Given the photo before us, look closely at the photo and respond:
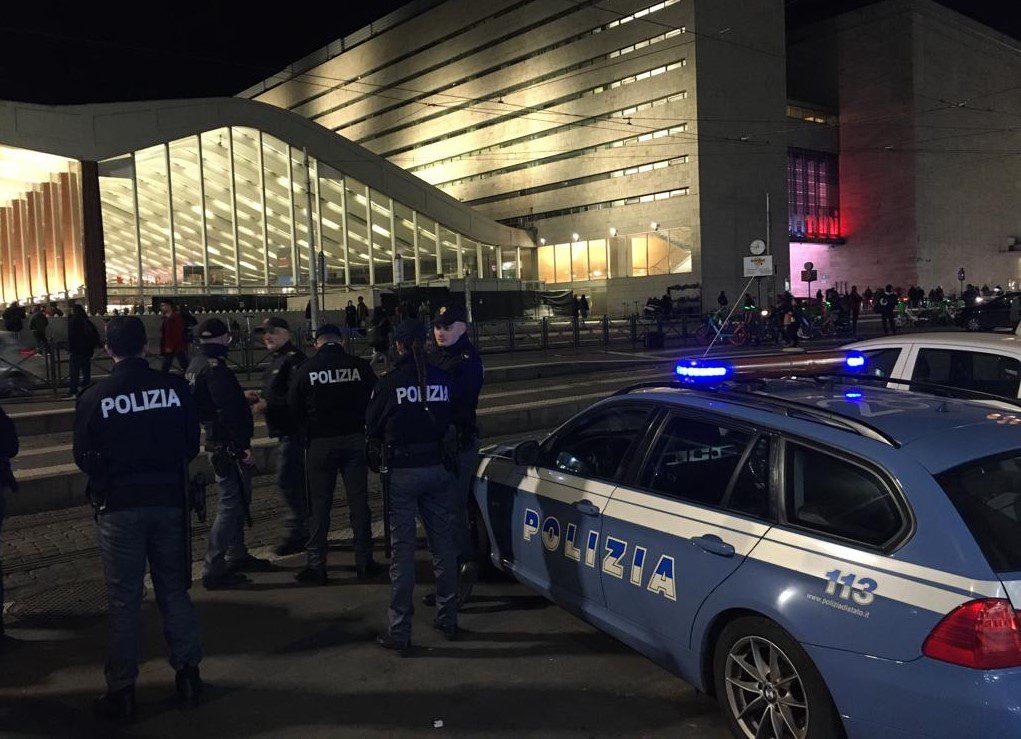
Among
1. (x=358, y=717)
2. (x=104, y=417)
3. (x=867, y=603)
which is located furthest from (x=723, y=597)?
(x=104, y=417)

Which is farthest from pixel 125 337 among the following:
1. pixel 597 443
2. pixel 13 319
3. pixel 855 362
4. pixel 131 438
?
pixel 13 319

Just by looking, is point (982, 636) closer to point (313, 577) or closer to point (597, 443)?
point (597, 443)

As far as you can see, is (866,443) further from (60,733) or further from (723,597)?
(60,733)

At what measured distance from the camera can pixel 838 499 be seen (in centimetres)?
Result: 304

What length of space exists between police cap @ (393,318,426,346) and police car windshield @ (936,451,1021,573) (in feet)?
9.23

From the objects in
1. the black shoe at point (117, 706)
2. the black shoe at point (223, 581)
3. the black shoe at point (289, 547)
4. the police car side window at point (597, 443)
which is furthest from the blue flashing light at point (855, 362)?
the black shoe at point (117, 706)

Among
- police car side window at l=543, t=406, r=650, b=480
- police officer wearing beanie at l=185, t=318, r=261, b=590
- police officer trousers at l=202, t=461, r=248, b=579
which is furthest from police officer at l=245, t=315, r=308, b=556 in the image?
police car side window at l=543, t=406, r=650, b=480

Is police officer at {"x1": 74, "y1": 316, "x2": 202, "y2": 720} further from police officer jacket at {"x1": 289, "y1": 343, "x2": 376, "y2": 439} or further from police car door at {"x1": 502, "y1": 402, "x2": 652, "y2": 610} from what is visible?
police car door at {"x1": 502, "y1": 402, "x2": 652, "y2": 610}

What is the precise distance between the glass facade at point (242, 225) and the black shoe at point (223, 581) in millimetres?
28917

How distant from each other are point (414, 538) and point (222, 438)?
198 cm

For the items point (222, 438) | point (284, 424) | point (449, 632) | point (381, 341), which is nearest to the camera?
point (449, 632)

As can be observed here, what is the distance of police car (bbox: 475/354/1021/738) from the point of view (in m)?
2.53

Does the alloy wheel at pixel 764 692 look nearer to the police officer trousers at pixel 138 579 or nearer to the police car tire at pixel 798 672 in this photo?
the police car tire at pixel 798 672

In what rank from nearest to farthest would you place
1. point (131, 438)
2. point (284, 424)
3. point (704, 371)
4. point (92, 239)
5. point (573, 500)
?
point (131, 438) → point (573, 500) → point (704, 371) → point (284, 424) → point (92, 239)
